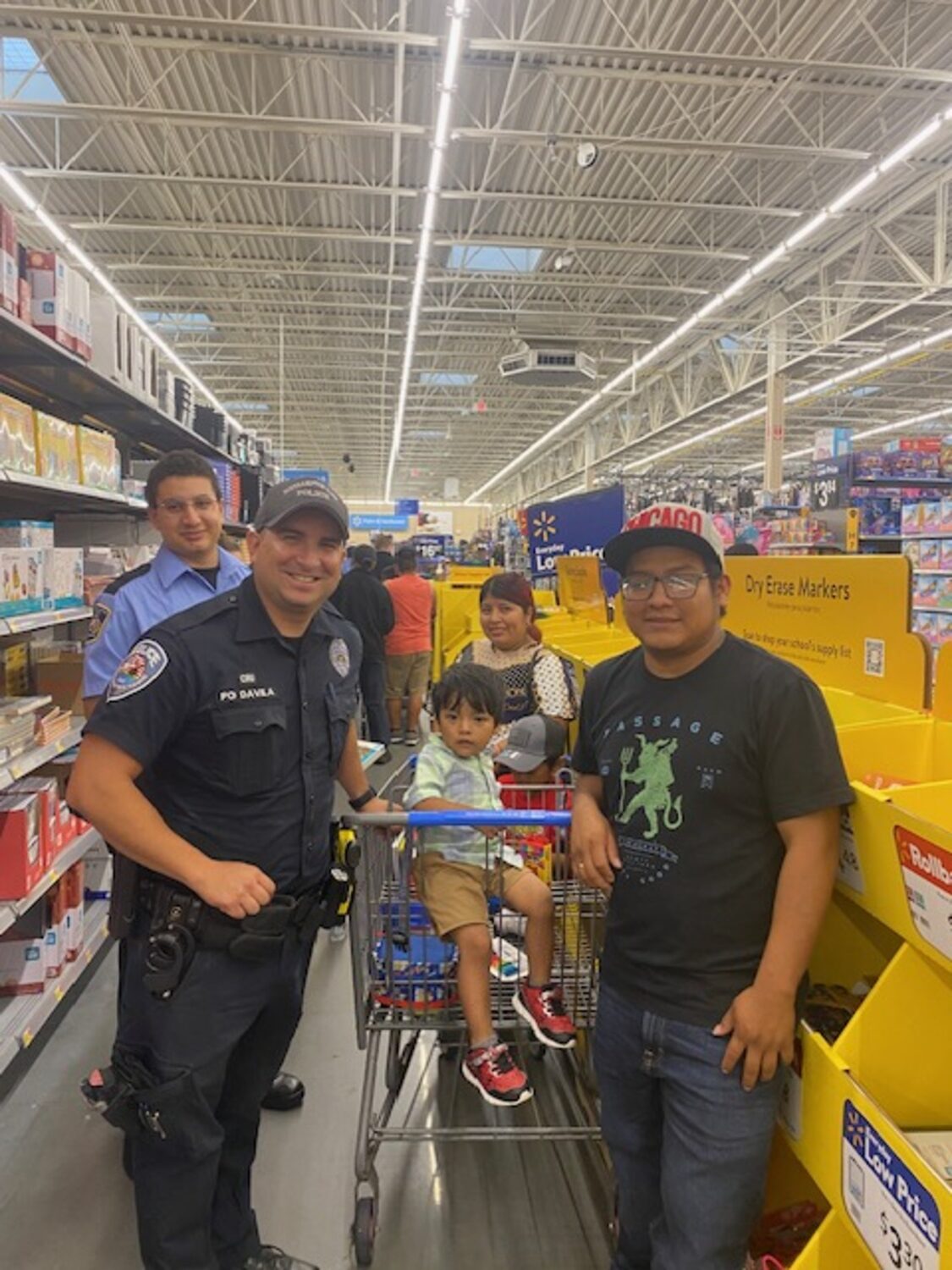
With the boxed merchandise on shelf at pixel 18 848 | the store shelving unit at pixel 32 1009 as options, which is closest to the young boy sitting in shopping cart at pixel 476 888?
the boxed merchandise on shelf at pixel 18 848

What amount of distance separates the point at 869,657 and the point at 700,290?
36.9ft

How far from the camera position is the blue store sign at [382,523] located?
28234 millimetres

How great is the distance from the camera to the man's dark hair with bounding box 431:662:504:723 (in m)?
2.46

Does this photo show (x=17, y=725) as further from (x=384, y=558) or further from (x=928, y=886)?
(x=384, y=558)

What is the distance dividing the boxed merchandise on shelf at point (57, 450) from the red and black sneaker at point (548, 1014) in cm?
239

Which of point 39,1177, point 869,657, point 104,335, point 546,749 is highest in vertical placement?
point 104,335

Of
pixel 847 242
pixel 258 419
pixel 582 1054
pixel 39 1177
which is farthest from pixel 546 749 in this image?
pixel 258 419

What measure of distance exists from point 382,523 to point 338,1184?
89.0 feet

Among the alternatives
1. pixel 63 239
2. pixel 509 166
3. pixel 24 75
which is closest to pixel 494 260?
pixel 509 166

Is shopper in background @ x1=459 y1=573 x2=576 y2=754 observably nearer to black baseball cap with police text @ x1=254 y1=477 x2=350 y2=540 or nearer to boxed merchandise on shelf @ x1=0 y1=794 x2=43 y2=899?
boxed merchandise on shelf @ x1=0 y1=794 x2=43 y2=899

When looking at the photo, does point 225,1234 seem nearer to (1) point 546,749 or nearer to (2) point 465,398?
(1) point 546,749

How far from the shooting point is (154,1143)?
167 cm

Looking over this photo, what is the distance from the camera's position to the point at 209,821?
5.46 ft

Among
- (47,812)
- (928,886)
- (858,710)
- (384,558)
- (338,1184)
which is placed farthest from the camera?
(384,558)
